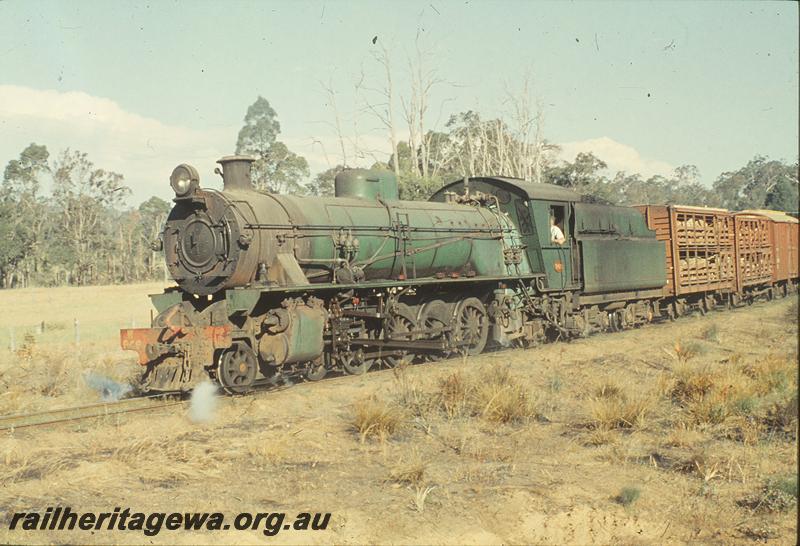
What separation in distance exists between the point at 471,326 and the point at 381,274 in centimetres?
273

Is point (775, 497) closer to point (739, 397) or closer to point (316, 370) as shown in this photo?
point (739, 397)

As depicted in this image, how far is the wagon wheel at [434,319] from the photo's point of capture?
14.2 metres

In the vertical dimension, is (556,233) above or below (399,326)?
above

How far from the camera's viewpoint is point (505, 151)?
54.3 metres

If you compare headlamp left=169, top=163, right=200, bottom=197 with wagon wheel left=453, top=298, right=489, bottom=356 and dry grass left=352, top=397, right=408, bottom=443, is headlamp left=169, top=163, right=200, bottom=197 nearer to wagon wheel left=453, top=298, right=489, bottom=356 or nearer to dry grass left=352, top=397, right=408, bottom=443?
dry grass left=352, top=397, right=408, bottom=443

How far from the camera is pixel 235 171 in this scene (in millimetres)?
12156

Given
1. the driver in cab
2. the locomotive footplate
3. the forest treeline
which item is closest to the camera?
the locomotive footplate

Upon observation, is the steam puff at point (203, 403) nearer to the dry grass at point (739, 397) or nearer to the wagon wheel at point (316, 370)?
the wagon wheel at point (316, 370)

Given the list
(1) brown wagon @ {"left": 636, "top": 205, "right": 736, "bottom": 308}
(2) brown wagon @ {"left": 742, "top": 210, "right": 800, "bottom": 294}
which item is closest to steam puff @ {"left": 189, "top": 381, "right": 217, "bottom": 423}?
(1) brown wagon @ {"left": 636, "top": 205, "right": 736, "bottom": 308}

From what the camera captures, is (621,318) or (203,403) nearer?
(203,403)

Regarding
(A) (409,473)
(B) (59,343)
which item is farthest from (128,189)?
(A) (409,473)

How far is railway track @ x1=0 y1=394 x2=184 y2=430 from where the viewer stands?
31.9ft

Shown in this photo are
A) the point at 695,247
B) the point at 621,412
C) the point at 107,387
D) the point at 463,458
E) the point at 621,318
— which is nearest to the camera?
the point at 463,458

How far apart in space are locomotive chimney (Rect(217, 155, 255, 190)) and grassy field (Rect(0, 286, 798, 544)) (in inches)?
139
